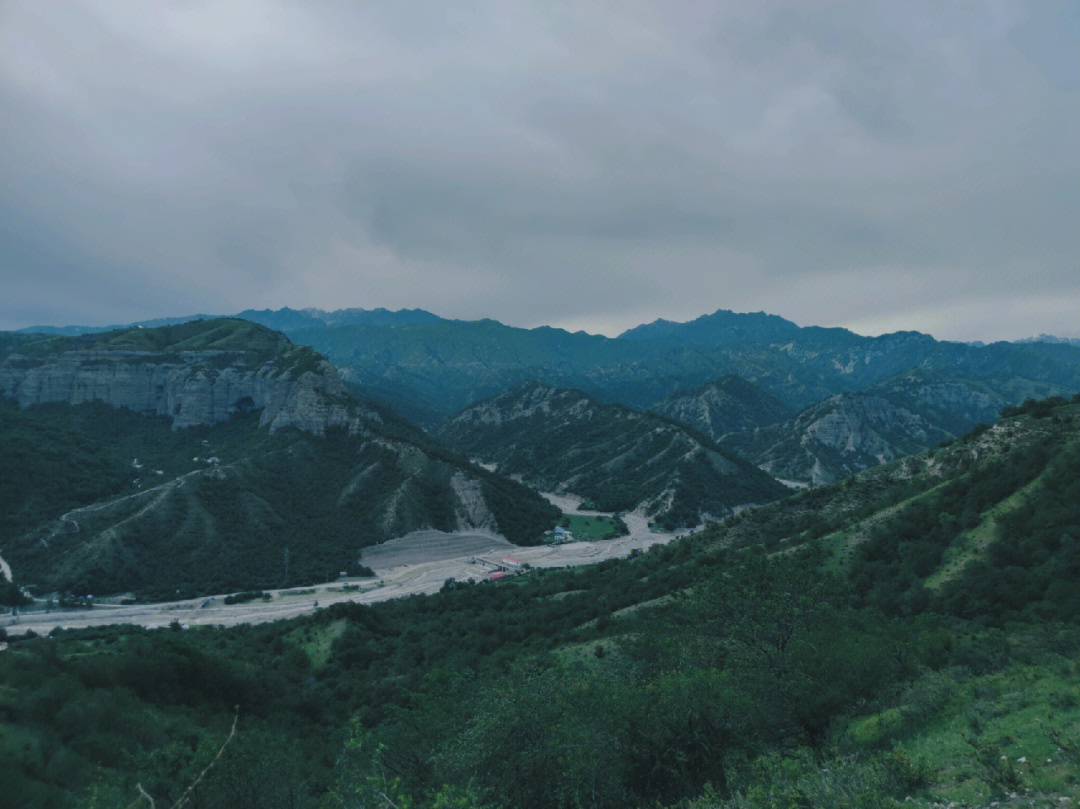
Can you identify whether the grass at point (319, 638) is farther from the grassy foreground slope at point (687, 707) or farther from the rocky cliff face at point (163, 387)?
the rocky cliff face at point (163, 387)

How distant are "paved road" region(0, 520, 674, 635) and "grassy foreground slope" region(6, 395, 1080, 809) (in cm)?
3487

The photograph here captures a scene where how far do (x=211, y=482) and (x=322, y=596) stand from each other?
46.1 m

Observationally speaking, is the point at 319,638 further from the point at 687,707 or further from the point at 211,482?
the point at 211,482

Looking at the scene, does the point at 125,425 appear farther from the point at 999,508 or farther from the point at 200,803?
the point at 999,508

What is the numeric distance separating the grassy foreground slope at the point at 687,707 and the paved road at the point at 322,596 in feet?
114

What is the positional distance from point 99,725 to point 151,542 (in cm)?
10528

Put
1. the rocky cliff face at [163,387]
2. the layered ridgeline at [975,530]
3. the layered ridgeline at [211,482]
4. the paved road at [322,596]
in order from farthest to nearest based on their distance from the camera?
the rocky cliff face at [163,387] < the layered ridgeline at [211,482] < the paved road at [322,596] < the layered ridgeline at [975,530]

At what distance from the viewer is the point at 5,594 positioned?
325 ft

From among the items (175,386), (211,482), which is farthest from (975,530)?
(175,386)

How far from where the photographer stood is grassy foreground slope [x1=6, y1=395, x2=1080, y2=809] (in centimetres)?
2161

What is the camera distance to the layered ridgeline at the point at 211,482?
388ft

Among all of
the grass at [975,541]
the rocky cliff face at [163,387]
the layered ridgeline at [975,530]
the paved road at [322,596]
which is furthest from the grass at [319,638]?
the rocky cliff face at [163,387]

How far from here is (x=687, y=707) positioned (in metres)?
26.4

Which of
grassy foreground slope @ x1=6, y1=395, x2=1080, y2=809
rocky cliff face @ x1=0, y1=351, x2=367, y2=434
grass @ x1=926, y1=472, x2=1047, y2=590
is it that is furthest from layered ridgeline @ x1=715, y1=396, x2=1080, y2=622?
rocky cliff face @ x1=0, y1=351, x2=367, y2=434
